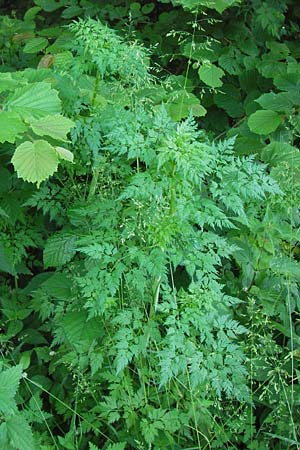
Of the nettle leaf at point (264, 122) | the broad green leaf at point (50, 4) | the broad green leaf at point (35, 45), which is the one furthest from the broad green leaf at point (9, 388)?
the broad green leaf at point (50, 4)

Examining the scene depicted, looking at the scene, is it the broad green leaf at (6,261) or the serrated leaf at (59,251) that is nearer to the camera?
the serrated leaf at (59,251)

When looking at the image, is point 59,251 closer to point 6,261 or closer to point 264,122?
point 6,261

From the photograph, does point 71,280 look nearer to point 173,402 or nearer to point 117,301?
point 117,301

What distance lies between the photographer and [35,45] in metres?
3.42

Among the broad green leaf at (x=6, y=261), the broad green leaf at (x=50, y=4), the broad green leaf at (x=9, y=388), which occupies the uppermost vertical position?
the broad green leaf at (x=50, y=4)

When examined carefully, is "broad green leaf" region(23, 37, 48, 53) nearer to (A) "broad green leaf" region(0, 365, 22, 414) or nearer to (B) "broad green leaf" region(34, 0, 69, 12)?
(B) "broad green leaf" region(34, 0, 69, 12)

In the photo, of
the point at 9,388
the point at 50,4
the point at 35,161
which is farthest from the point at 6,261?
the point at 50,4

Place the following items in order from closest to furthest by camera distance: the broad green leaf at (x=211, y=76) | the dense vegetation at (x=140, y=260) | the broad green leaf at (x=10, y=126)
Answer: the broad green leaf at (x=10, y=126), the dense vegetation at (x=140, y=260), the broad green leaf at (x=211, y=76)

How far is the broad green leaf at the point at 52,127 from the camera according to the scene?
65.3 inches

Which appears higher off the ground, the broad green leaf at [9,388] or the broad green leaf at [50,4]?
the broad green leaf at [50,4]

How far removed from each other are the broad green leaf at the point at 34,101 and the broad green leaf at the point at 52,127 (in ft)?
0.12

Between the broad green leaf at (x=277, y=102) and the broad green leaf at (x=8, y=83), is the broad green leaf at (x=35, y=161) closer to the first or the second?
the broad green leaf at (x=8, y=83)

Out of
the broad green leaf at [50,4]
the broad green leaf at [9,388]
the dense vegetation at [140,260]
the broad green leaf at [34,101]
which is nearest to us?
the broad green leaf at [34,101]

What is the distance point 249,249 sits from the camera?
268 cm
